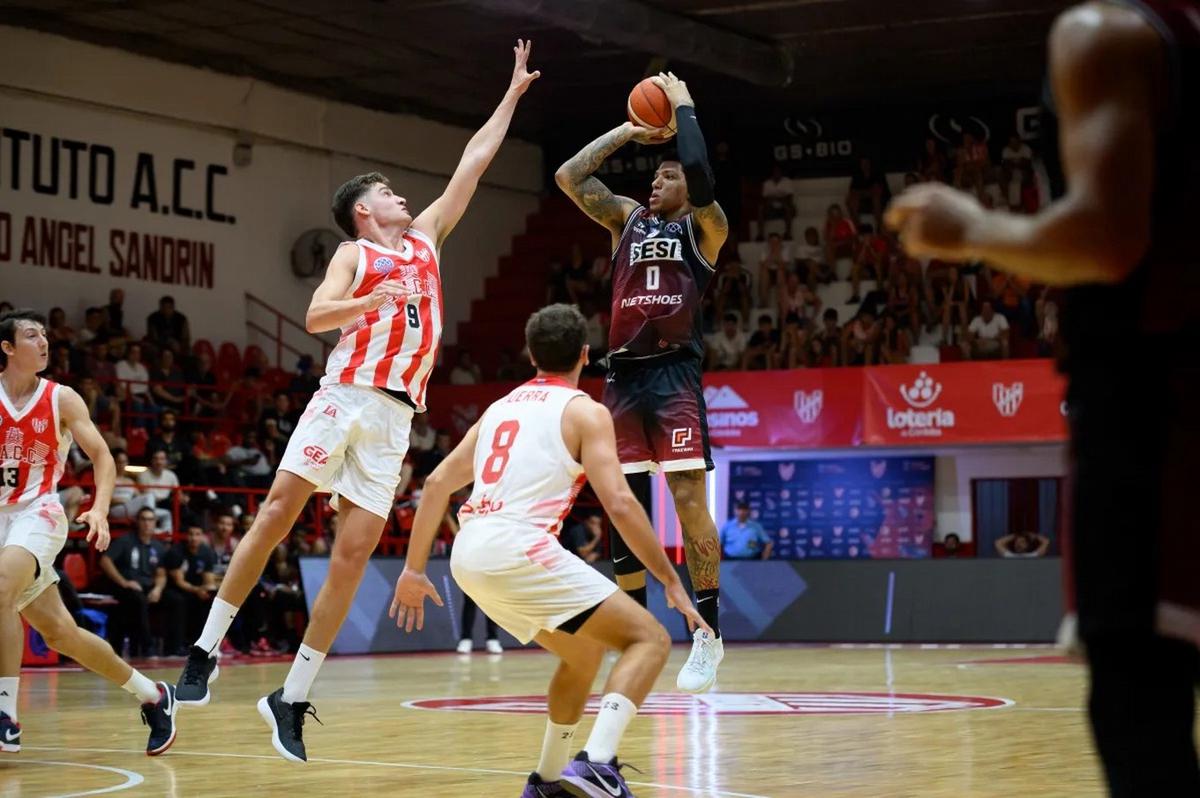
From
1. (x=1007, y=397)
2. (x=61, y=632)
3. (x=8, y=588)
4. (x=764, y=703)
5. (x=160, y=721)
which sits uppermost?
(x=1007, y=397)

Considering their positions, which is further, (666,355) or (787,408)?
(787,408)

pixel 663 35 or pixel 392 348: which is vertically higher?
pixel 663 35

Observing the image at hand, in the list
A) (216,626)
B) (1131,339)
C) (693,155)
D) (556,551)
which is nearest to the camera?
(1131,339)

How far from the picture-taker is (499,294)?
28203mm

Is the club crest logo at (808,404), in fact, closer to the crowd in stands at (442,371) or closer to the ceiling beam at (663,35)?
the crowd in stands at (442,371)

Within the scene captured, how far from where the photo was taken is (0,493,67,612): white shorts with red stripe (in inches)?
292

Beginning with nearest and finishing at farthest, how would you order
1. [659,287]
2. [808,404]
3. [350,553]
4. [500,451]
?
[500,451]
[350,553]
[659,287]
[808,404]

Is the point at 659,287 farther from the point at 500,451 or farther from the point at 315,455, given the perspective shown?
the point at 500,451

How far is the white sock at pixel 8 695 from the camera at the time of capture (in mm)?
7371

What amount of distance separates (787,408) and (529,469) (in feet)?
55.2

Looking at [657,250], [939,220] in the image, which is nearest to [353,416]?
[657,250]

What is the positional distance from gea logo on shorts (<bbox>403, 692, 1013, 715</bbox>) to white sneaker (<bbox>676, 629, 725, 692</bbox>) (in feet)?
3.69

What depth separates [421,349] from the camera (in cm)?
719

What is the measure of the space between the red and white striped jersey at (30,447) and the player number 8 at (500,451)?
10.2 feet
